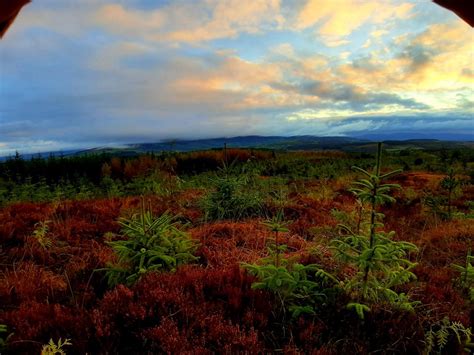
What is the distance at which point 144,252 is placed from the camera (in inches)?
156

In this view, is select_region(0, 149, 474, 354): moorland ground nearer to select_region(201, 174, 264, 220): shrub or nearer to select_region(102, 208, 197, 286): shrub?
select_region(102, 208, 197, 286): shrub

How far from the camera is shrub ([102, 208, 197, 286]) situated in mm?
3943

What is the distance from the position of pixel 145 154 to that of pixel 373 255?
23.4m

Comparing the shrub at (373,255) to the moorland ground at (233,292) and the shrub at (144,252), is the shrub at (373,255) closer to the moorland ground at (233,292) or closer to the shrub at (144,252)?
the moorland ground at (233,292)

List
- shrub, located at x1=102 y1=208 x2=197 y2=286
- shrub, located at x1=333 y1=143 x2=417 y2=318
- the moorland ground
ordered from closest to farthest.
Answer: the moorland ground → shrub, located at x1=333 y1=143 x2=417 y2=318 → shrub, located at x1=102 y1=208 x2=197 y2=286

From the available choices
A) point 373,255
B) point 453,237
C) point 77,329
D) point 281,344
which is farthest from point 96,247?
point 453,237

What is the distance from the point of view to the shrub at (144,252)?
12.9 feet

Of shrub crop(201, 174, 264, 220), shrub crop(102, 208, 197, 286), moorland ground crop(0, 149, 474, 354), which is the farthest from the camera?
shrub crop(201, 174, 264, 220)

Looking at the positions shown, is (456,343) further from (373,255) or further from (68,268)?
(68,268)

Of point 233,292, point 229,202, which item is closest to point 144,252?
point 233,292

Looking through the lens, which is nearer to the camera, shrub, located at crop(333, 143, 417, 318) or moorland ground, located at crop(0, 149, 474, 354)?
moorland ground, located at crop(0, 149, 474, 354)

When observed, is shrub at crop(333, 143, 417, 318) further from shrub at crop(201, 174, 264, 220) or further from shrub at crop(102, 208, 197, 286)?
shrub at crop(201, 174, 264, 220)

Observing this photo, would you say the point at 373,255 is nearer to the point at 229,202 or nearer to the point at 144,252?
the point at 144,252

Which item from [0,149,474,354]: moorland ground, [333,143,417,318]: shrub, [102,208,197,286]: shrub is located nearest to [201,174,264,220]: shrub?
[0,149,474,354]: moorland ground
